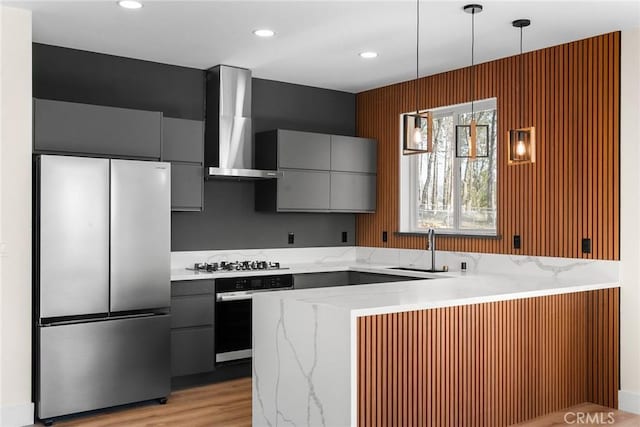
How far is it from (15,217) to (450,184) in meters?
3.48

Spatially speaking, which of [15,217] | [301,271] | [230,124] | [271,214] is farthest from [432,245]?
[15,217]

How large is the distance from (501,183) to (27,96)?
3.43m

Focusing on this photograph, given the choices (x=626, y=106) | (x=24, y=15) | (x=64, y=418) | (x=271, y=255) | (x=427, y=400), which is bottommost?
(x=64, y=418)

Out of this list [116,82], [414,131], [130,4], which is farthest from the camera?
[116,82]

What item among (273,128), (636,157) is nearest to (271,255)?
(273,128)

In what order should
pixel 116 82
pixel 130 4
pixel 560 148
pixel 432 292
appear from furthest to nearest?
pixel 116 82 → pixel 560 148 → pixel 130 4 → pixel 432 292

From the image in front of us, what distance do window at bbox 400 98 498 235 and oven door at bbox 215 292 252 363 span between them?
1735mm

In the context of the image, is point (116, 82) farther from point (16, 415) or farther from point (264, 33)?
point (16, 415)

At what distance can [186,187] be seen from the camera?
5.01m

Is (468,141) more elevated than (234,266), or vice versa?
(468,141)

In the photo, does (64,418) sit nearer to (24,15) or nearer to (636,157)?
(24,15)

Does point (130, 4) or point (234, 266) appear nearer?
point (130, 4)

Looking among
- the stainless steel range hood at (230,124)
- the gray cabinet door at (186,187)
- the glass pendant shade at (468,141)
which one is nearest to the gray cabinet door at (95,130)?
the gray cabinet door at (186,187)

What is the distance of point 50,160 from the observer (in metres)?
4.03
